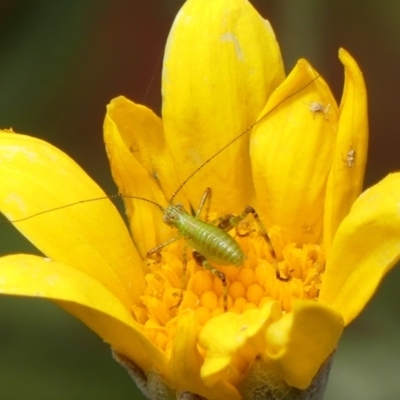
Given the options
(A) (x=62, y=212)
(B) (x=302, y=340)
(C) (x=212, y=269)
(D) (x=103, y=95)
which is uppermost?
(D) (x=103, y=95)

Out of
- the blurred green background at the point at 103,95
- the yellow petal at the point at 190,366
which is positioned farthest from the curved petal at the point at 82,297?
the blurred green background at the point at 103,95

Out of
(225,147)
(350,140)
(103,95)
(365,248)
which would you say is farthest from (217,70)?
(103,95)

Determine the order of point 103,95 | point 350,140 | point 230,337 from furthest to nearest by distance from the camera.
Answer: point 103,95
point 350,140
point 230,337

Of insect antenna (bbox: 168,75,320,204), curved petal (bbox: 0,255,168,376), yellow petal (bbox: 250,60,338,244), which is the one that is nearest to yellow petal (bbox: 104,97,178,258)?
insect antenna (bbox: 168,75,320,204)

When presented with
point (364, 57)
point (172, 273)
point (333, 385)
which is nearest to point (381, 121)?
point (364, 57)

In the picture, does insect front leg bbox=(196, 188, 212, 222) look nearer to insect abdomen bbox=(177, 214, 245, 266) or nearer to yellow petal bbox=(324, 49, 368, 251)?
insect abdomen bbox=(177, 214, 245, 266)

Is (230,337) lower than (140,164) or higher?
lower

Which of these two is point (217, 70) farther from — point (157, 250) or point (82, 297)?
point (82, 297)
